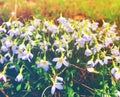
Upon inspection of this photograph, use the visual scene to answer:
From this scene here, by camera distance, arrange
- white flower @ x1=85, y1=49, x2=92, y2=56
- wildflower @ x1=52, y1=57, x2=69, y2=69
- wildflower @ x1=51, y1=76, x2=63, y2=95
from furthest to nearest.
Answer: white flower @ x1=85, y1=49, x2=92, y2=56, wildflower @ x1=52, y1=57, x2=69, y2=69, wildflower @ x1=51, y1=76, x2=63, y2=95

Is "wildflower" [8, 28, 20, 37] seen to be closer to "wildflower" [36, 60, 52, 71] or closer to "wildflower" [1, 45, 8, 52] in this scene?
"wildflower" [1, 45, 8, 52]

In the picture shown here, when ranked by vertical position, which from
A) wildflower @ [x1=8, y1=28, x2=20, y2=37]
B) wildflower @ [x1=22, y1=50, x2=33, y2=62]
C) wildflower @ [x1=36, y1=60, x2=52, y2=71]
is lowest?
wildflower @ [x1=36, y1=60, x2=52, y2=71]

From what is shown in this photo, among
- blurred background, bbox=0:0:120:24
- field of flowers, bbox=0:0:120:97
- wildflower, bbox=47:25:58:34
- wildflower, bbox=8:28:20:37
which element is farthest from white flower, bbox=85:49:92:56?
blurred background, bbox=0:0:120:24

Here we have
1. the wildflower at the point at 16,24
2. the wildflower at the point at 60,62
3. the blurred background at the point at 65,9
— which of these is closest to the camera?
the wildflower at the point at 60,62


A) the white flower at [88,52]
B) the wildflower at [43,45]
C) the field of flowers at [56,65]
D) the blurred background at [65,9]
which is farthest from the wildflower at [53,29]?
the blurred background at [65,9]

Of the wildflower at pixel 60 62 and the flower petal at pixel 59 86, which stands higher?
the wildflower at pixel 60 62

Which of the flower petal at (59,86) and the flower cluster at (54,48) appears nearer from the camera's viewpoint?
the flower petal at (59,86)

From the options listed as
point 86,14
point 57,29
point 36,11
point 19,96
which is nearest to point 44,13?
point 36,11

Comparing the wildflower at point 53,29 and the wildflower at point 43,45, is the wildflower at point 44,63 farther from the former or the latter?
the wildflower at point 53,29
